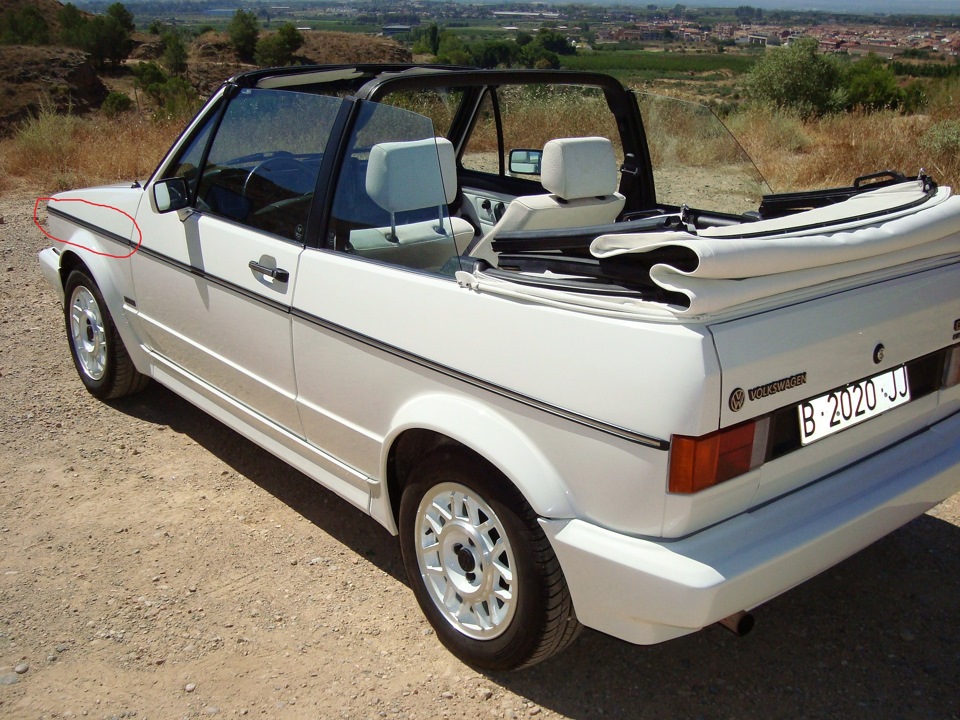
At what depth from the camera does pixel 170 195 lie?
3850mm

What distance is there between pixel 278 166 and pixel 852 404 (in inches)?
93.6

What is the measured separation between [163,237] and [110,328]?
883mm

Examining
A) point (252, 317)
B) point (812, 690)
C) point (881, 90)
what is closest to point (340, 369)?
point (252, 317)

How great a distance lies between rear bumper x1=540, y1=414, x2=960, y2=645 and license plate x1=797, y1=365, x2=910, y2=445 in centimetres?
17

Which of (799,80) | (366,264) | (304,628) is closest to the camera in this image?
(366,264)

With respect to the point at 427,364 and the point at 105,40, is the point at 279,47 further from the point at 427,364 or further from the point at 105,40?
the point at 427,364

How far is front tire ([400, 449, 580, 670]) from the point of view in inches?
102

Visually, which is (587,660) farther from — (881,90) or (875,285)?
(881,90)

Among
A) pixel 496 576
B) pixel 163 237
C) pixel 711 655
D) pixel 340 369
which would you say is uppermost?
pixel 163 237

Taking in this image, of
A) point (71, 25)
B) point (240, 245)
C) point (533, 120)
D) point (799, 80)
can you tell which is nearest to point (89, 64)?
point (71, 25)

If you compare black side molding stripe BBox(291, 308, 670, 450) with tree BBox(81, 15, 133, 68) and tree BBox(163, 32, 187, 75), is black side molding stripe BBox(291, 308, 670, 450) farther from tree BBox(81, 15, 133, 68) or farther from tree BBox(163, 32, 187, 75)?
tree BBox(81, 15, 133, 68)

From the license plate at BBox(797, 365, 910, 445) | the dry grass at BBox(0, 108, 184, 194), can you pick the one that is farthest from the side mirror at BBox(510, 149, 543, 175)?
the dry grass at BBox(0, 108, 184, 194)

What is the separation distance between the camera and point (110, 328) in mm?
4672

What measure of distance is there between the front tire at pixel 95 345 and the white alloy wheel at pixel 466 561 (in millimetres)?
2499
